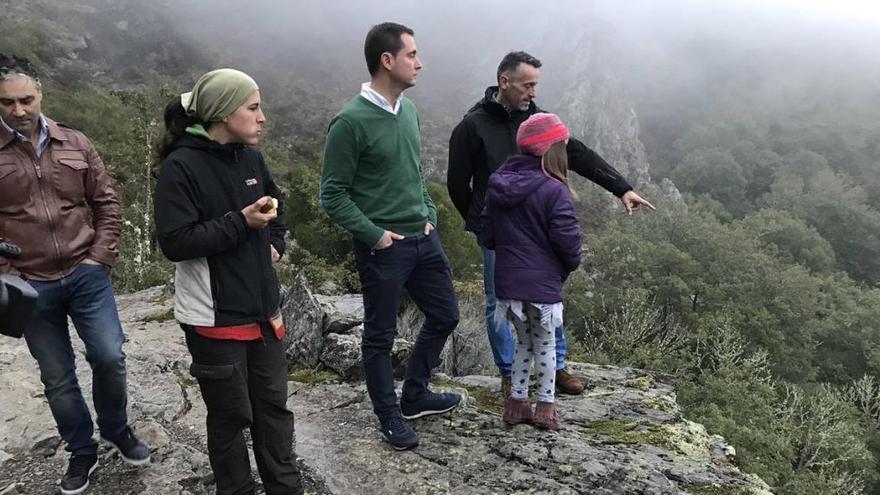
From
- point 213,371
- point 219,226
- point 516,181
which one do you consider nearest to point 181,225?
point 219,226

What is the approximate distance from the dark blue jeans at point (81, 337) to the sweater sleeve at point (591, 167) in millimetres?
2708

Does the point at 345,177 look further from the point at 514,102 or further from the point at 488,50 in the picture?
the point at 488,50

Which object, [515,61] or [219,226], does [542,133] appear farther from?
[219,226]

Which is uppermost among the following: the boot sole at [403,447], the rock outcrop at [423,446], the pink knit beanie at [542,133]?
the pink knit beanie at [542,133]

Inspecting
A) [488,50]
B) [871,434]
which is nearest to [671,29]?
[488,50]

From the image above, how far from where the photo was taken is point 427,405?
345 cm

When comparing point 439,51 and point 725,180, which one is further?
point 439,51

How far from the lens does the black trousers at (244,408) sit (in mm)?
2186

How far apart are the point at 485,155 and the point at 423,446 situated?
5.81 feet

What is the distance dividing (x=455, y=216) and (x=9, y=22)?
37683 mm

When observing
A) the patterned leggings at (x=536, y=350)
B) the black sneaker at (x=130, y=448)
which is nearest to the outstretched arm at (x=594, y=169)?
the patterned leggings at (x=536, y=350)

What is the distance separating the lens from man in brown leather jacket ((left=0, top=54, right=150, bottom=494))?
236 cm

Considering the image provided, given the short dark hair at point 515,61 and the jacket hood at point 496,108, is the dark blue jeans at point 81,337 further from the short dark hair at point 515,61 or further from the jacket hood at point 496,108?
the short dark hair at point 515,61

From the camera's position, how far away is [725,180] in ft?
160
